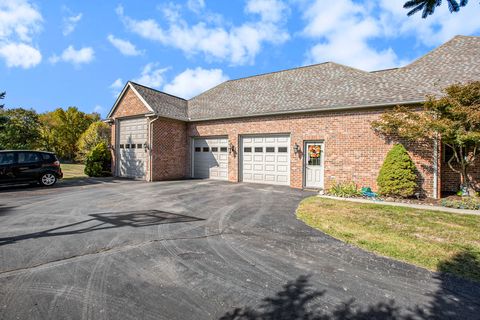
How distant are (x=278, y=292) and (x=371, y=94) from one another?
10693 millimetres

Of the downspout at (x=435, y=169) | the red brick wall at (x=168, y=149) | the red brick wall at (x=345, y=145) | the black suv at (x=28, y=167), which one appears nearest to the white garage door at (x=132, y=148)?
the red brick wall at (x=168, y=149)

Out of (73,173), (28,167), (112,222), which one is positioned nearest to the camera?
(112,222)

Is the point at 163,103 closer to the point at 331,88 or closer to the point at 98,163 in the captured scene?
the point at 98,163

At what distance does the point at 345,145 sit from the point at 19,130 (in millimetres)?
27879

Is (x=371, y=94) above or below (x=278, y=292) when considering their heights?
above

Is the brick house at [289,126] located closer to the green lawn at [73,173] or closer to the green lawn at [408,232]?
the green lawn at [73,173]

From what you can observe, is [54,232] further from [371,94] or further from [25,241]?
[371,94]

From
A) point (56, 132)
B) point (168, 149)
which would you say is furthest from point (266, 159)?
point (56, 132)

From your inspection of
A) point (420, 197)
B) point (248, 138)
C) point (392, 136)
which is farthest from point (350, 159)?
point (248, 138)

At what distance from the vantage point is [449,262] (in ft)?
12.5

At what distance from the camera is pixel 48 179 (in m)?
11.6

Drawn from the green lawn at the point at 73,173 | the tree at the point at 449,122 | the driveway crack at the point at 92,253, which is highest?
the tree at the point at 449,122

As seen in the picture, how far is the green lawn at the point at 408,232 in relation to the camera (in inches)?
154

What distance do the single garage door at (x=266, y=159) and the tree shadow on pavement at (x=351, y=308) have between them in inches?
375
